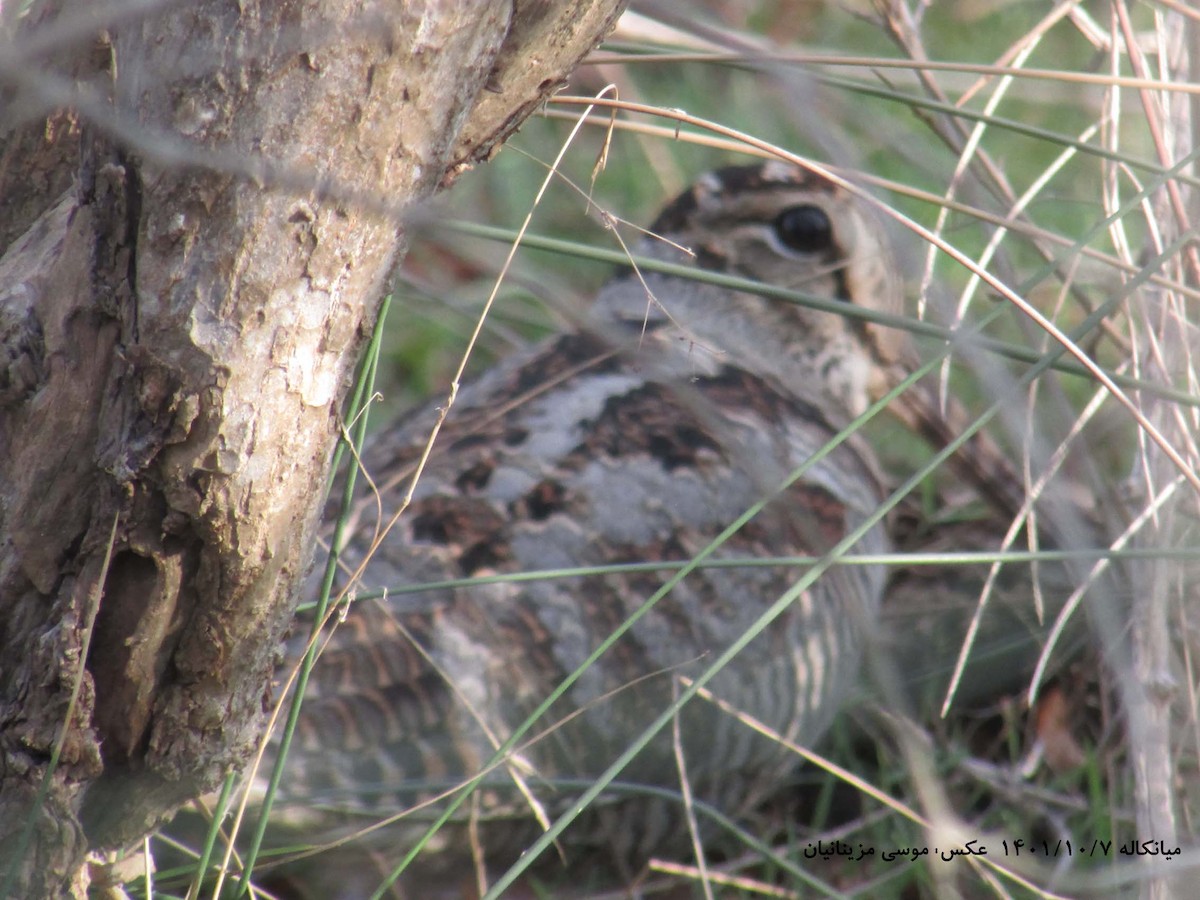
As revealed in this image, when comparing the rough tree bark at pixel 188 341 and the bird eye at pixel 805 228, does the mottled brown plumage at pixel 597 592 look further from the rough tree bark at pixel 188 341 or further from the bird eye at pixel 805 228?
the rough tree bark at pixel 188 341

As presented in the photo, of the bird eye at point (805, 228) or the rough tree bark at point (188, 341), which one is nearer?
the rough tree bark at point (188, 341)

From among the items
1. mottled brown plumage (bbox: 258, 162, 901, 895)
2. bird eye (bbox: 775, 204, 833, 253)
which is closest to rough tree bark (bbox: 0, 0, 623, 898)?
mottled brown plumage (bbox: 258, 162, 901, 895)

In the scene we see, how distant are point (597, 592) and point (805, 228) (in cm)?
105

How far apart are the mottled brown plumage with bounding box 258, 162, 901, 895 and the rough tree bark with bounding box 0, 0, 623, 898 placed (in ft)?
2.22

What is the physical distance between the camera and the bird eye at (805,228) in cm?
282

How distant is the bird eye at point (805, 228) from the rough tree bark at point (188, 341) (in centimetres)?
180

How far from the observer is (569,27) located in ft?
3.46

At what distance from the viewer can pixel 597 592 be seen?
2230 mm

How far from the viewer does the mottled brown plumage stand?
80.7 inches

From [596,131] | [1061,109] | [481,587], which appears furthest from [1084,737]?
[596,131]

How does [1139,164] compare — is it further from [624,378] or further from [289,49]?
[624,378]

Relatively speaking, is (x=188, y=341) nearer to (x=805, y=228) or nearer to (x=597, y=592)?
(x=597, y=592)

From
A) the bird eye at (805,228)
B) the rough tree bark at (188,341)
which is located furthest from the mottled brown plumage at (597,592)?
the rough tree bark at (188,341)

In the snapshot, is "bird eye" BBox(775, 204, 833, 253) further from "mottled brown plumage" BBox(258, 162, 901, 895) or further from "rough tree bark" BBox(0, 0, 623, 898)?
"rough tree bark" BBox(0, 0, 623, 898)
